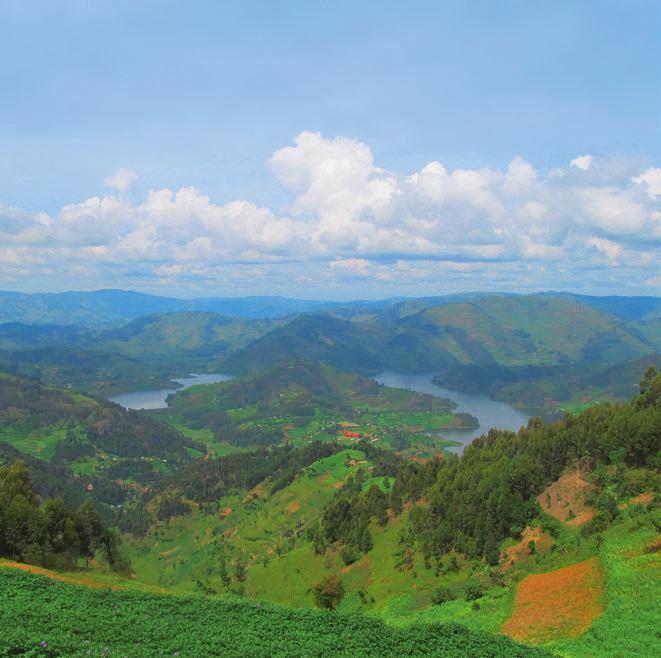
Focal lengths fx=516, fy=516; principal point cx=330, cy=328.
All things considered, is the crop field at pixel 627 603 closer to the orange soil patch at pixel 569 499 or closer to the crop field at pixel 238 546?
the orange soil patch at pixel 569 499

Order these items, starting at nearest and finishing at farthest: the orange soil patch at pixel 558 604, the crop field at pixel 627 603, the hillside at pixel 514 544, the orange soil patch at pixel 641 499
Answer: the crop field at pixel 627 603 < the orange soil patch at pixel 558 604 < the hillside at pixel 514 544 < the orange soil patch at pixel 641 499

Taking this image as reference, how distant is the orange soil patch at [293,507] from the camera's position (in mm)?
191000

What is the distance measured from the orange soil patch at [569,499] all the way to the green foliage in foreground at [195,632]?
45.5 meters

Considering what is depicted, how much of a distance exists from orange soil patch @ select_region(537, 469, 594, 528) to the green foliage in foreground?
1792 inches

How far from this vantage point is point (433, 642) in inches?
1684

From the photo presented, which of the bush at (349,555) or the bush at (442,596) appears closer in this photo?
the bush at (442,596)

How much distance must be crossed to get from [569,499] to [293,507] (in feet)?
407

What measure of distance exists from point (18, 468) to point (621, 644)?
3760 inches

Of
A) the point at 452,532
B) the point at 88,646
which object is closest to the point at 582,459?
the point at 452,532

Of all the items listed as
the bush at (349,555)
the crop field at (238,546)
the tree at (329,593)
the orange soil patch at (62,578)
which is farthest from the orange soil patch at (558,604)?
the crop field at (238,546)

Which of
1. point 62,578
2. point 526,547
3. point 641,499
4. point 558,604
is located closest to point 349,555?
point 526,547

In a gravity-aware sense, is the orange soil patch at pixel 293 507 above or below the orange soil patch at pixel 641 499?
below

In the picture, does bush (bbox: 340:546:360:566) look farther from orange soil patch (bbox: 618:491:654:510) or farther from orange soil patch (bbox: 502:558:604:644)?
orange soil patch (bbox: 618:491:654:510)

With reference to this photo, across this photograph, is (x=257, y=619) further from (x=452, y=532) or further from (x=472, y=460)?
(x=472, y=460)
